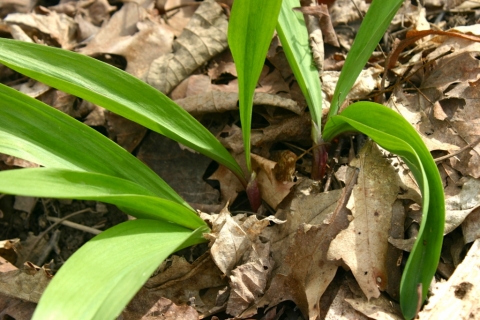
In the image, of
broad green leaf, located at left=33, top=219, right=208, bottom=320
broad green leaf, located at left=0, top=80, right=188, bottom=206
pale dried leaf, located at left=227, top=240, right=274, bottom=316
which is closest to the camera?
broad green leaf, located at left=33, top=219, right=208, bottom=320

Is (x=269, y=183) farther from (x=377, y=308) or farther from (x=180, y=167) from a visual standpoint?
(x=377, y=308)

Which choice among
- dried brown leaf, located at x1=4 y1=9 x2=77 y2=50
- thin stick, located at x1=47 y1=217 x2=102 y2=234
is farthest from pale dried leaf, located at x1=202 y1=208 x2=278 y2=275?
dried brown leaf, located at x1=4 y1=9 x2=77 y2=50

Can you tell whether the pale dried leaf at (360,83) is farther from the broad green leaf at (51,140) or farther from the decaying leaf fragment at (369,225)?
the broad green leaf at (51,140)

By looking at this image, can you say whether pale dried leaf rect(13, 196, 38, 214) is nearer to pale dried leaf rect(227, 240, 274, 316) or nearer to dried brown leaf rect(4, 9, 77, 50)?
dried brown leaf rect(4, 9, 77, 50)

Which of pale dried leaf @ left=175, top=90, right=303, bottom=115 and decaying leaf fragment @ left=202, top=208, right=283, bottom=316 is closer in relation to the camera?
decaying leaf fragment @ left=202, top=208, right=283, bottom=316

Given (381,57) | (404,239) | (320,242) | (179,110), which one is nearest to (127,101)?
(179,110)

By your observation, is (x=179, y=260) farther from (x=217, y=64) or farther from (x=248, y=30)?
(x=217, y=64)

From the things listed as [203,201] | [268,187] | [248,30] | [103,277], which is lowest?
[203,201]
